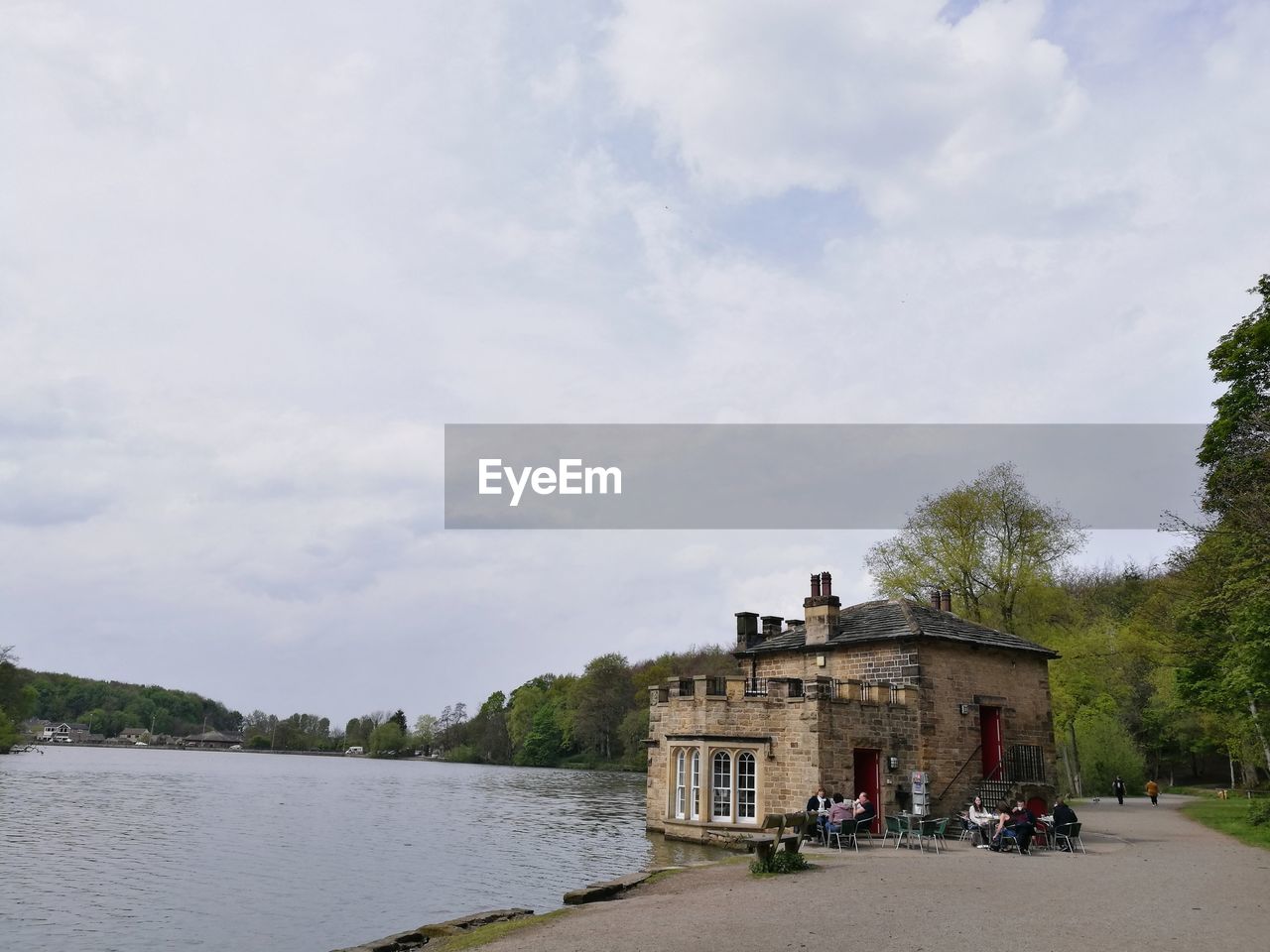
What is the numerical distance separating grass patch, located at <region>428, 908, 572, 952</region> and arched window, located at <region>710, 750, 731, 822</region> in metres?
12.7

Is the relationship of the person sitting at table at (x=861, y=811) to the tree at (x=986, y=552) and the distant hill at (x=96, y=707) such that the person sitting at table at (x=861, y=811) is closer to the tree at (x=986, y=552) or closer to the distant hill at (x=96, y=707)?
the tree at (x=986, y=552)

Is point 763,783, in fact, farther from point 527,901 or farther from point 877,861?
point 527,901

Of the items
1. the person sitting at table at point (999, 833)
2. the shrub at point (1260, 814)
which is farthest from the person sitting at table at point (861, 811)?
the shrub at point (1260, 814)

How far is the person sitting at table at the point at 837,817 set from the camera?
21938 millimetres

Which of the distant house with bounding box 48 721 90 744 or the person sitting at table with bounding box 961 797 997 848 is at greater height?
the person sitting at table with bounding box 961 797 997 848

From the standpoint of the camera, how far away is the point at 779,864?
1766 cm

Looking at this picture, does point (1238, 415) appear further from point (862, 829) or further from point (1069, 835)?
point (862, 829)

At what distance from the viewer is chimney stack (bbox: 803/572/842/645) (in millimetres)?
30094

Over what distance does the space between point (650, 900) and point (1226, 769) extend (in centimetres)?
6066

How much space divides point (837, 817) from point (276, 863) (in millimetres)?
17128

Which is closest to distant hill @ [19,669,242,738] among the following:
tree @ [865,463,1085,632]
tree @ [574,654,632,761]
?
tree @ [574,654,632,761]

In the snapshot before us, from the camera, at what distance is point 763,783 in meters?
26.0

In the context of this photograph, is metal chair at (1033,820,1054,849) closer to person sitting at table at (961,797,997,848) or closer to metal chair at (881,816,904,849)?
person sitting at table at (961,797,997,848)

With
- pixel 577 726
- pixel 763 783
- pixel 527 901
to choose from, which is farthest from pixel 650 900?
pixel 577 726
